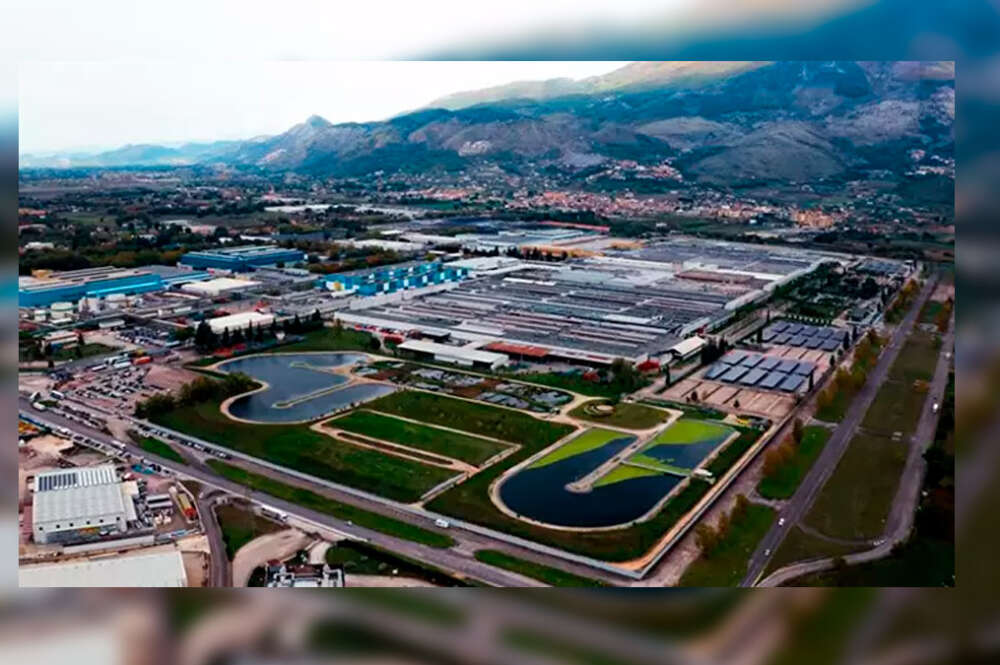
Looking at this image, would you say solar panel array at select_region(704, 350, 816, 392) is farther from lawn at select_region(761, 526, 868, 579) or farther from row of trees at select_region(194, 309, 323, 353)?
row of trees at select_region(194, 309, 323, 353)

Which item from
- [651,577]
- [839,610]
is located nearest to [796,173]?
[651,577]

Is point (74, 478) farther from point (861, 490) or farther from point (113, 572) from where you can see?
point (861, 490)

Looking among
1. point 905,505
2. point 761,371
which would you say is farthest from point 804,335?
point 905,505

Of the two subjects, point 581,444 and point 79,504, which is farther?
point 581,444

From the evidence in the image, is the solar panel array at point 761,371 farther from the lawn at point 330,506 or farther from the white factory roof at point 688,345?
the lawn at point 330,506

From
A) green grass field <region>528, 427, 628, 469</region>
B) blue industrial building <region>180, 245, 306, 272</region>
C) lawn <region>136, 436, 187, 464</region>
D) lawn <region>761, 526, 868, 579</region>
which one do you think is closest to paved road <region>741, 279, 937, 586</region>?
lawn <region>761, 526, 868, 579</region>

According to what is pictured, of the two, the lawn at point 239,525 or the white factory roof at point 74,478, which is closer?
the lawn at point 239,525

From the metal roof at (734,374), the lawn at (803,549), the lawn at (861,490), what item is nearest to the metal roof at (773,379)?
the metal roof at (734,374)
